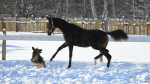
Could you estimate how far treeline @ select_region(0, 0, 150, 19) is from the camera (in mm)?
36000

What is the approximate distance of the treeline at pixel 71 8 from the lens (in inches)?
1417

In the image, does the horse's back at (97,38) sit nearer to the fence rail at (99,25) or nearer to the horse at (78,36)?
the horse at (78,36)

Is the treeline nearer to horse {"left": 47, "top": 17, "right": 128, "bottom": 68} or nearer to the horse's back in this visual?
horse {"left": 47, "top": 17, "right": 128, "bottom": 68}

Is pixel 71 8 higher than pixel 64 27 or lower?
lower

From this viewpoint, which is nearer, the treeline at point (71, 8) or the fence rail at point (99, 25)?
the fence rail at point (99, 25)

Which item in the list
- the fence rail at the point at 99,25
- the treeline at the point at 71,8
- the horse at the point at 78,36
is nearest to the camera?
the horse at the point at 78,36

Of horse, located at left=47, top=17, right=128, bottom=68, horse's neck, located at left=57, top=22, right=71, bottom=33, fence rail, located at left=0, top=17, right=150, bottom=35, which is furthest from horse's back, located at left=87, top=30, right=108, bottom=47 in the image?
fence rail, located at left=0, top=17, right=150, bottom=35

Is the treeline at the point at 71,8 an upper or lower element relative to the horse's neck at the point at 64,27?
lower

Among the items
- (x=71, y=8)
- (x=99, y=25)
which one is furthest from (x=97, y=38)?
(x=71, y=8)

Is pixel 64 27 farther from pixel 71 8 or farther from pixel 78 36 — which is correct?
pixel 71 8

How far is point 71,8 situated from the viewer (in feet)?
131

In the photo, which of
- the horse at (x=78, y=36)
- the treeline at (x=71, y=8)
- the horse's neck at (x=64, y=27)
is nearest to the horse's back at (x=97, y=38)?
the horse at (x=78, y=36)

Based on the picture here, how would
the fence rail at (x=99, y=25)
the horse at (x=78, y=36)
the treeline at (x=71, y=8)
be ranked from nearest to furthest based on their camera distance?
the horse at (x=78, y=36) → the fence rail at (x=99, y=25) → the treeline at (x=71, y=8)

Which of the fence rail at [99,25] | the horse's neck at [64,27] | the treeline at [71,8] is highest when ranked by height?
the horse's neck at [64,27]
